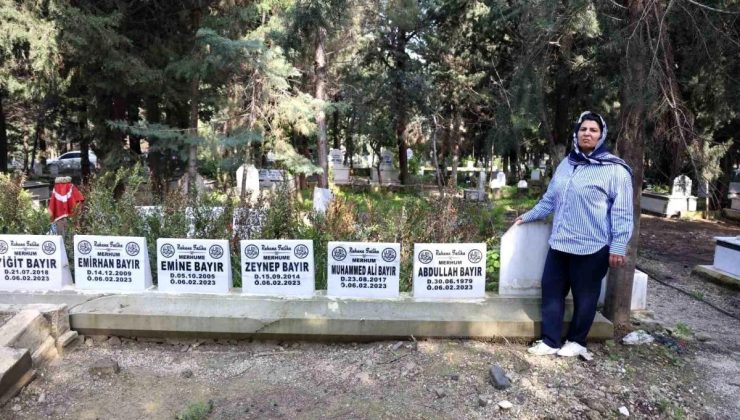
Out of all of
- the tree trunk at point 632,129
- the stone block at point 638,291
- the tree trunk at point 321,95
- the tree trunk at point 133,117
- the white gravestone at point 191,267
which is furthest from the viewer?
the tree trunk at point 133,117

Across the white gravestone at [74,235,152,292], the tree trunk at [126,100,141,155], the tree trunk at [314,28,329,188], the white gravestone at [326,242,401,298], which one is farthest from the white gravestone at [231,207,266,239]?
the tree trunk at [126,100,141,155]

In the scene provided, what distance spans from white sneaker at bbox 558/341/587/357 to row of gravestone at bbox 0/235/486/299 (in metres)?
0.86

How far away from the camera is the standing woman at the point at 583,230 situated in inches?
137

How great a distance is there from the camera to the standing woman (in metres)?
3.48

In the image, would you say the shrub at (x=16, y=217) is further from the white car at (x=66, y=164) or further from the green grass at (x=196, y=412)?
the white car at (x=66, y=164)

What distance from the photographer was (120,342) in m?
4.14

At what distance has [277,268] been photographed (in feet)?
14.6

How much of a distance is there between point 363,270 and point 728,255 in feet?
21.5

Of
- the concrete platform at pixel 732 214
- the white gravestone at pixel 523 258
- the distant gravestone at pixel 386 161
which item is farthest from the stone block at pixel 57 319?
the distant gravestone at pixel 386 161

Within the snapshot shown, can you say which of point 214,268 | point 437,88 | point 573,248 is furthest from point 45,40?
point 437,88

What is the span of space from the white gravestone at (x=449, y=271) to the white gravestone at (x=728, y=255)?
5.49 meters

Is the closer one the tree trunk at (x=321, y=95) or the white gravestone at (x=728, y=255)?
the white gravestone at (x=728, y=255)

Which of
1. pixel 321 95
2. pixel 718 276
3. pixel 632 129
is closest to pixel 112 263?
pixel 632 129

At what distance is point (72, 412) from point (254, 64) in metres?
10.4
